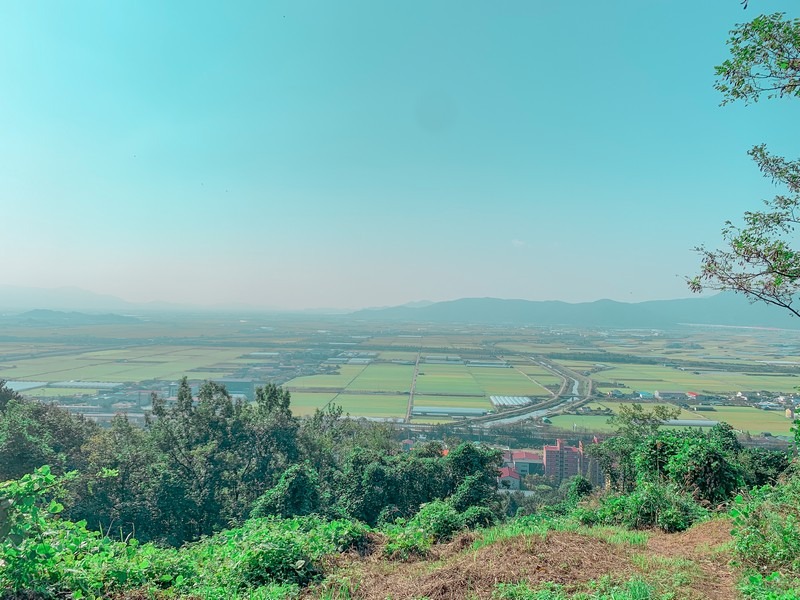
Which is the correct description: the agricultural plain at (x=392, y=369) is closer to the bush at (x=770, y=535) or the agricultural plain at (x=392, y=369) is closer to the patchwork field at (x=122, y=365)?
the patchwork field at (x=122, y=365)

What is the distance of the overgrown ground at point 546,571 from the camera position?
371cm

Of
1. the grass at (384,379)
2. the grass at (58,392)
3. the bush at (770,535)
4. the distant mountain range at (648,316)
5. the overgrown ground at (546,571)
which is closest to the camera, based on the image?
the overgrown ground at (546,571)

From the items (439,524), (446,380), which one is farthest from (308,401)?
(439,524)

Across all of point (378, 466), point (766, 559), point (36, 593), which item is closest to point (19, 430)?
point (378, 466)

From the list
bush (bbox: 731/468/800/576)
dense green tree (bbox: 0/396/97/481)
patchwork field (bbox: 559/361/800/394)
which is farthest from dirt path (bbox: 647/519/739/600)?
patchwork field (bbox: 559/361/800/394)

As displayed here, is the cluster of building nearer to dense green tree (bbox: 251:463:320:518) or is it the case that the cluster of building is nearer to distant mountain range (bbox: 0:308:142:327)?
dense green tree (bbox: 251:463:320:518)

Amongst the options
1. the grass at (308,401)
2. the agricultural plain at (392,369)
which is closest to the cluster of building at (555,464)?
the agricultural plain at (392,369)

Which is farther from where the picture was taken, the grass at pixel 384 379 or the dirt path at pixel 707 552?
the grass at pixel 384 379

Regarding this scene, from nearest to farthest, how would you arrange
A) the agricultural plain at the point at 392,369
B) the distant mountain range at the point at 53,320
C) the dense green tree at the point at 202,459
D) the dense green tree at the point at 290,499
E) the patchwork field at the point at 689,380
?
the dense green tree at the point at 290,499
the dense green tree at the point at 202,459
the agricultural plain at the point at 392,369
the patchwork field at the point at 689,380
the distant mountain range at the point at 53,320

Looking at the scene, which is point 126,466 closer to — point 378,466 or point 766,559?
point 378,466

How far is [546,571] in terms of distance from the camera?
4.07 meters

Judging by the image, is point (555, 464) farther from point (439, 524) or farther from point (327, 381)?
point (327, 381)

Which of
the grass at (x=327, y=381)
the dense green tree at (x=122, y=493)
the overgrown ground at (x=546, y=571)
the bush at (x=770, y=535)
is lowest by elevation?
the grass at (x=327, y=381)

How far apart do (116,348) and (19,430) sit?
63408mm
